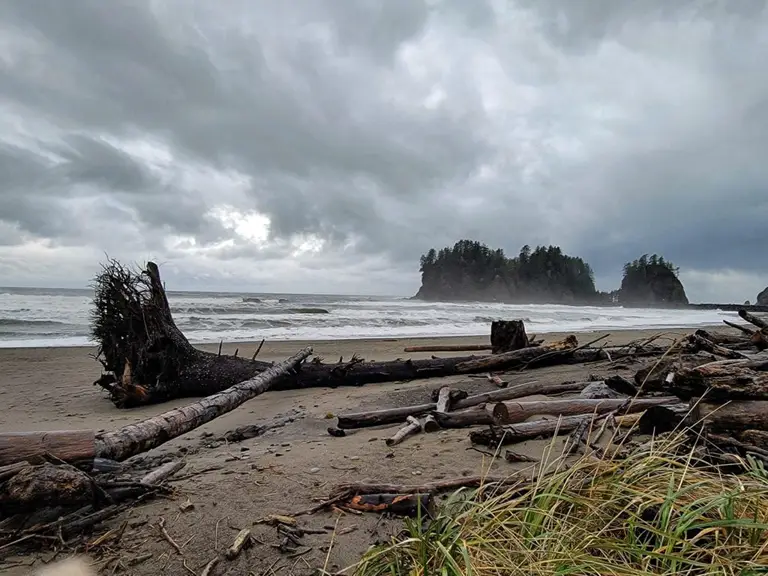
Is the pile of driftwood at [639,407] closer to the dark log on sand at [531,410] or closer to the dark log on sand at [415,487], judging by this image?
the dark log on sand at [531,410]

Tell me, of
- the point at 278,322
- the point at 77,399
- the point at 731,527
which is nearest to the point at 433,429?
the point at 731,527

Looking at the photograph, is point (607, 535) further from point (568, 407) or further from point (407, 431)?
point (568, 407)

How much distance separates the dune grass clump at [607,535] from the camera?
4.76 ft

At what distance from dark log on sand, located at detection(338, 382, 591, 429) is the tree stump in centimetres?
327

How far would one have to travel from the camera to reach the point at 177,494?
2896 mm

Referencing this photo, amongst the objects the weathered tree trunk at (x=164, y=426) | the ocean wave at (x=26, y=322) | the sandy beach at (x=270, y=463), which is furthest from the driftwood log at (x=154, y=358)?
the ocean wave at (x=26, y=322)

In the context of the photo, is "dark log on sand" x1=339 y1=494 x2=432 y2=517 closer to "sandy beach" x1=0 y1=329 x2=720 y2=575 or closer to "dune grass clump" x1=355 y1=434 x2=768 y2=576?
"sandy beach" x1=0 y1=329 x2=720 y2=575

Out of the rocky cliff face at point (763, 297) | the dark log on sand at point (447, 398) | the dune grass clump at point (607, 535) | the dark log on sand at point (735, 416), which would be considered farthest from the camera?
the rocky cliff face at point (763, 297)

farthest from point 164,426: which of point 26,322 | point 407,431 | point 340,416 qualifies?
point 26,322

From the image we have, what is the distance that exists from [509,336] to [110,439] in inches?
285

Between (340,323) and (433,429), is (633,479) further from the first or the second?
(340,323)

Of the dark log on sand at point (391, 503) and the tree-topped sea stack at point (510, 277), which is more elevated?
the tree-topped sea stack at point (510, 277)

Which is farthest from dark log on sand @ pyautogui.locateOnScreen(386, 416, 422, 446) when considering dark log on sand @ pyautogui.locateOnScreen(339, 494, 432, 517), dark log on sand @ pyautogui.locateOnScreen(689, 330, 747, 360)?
dark log on sand @ pyautogui.locateOnScreen(689, 330, 747, 360)

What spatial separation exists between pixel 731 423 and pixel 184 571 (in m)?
3.22
